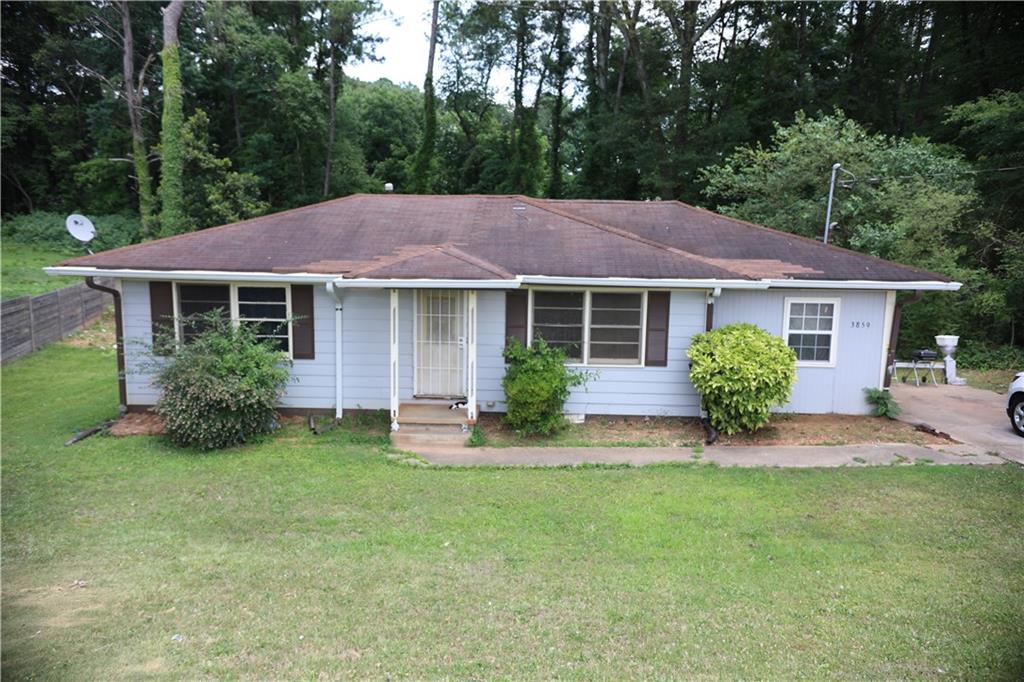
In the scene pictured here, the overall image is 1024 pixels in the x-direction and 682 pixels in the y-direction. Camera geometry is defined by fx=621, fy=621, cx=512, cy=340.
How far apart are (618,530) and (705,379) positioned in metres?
3.85

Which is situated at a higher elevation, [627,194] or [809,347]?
[627,194]

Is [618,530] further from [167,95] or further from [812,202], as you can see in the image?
[167,95]

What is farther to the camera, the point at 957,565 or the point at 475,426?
the point at 475,426

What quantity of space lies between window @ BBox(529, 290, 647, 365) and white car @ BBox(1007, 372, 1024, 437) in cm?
588

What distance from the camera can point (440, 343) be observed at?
10.3m

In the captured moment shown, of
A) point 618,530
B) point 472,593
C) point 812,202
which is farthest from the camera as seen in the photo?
point 812,202

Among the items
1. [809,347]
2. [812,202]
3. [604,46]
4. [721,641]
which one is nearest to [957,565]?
[721,641]

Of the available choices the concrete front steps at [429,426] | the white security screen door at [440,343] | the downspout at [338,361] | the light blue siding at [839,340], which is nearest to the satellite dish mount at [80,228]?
the downspout at [338,361]

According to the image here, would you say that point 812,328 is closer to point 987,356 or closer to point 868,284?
point 868,284

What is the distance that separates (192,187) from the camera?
24.5 meters

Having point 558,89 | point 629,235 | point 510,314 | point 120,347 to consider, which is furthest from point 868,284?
point 558,89

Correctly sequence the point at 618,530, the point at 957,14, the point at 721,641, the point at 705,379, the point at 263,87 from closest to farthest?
the point at 721,641, the point at 618,530, the point at 705,379, the point at 957,14, the point at 263,87

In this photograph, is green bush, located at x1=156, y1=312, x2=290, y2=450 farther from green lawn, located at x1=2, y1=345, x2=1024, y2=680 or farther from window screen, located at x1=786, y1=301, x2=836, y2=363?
window screen, located at x1=786, y1=301, x2=836, y2=363

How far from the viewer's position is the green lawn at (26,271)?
1808 centimetres
